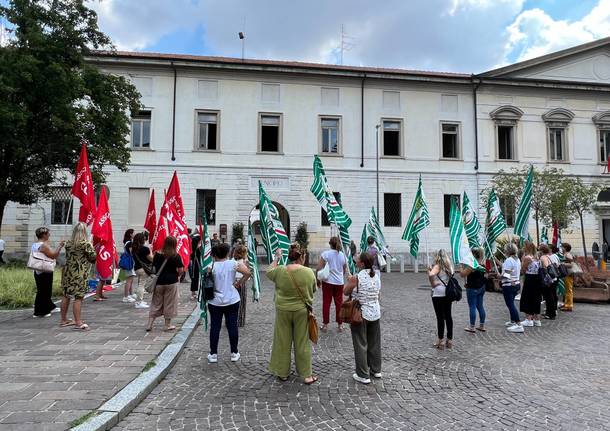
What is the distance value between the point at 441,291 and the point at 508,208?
20860 mm

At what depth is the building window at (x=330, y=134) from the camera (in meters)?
25.8

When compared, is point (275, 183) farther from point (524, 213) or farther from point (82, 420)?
point (82, 420)

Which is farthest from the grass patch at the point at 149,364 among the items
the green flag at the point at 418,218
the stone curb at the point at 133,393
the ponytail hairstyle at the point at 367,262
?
the green flag at the point at 418,218

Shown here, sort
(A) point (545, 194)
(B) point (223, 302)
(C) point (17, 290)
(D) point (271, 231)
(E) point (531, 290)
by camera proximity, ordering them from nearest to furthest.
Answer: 1. (B) point (223, 302)
2. (D) point (271, 231)
3. (E) point (531, 290)
4. (C) point (17, 290)
5. (A) point (545, 194)

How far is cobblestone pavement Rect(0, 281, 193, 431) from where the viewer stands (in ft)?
13.8

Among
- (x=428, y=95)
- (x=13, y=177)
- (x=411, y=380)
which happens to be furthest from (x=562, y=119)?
(x=13, y=177)

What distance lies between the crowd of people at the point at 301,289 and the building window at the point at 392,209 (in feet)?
47.1

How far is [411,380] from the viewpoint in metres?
5.52

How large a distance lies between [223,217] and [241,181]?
7.57 ft

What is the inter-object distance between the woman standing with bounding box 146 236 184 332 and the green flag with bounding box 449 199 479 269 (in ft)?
17.0

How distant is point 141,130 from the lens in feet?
80.2

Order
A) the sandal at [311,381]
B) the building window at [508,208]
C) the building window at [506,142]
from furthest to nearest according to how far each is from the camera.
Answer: the building window at [506,142] < the building window at [508,208] < the sandal at [311,381]

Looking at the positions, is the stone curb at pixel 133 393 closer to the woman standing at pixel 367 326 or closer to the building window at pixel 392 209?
the woman standing at pixel 367 326

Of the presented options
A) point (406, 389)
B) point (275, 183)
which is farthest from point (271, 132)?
point (406, 389)
